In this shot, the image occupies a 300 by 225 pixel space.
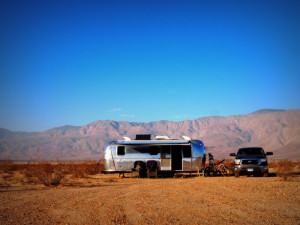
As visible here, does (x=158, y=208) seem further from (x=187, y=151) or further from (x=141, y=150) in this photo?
(x=187, y=151)

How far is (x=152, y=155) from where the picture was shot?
756 inches

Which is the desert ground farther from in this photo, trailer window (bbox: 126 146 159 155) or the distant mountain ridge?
the distant mountain ridge

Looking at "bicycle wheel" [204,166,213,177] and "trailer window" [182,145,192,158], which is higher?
"trailer window" [182,145,192,158]

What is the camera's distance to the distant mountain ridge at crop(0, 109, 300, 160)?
9412 cm

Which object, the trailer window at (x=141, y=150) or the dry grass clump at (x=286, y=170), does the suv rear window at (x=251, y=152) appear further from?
the trailer window at (x=141, y=150)

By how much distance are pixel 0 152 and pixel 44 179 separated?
106 m

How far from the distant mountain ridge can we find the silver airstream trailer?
64.4 metres

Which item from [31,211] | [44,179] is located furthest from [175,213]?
[44,179]

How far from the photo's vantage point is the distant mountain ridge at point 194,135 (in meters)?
94.1

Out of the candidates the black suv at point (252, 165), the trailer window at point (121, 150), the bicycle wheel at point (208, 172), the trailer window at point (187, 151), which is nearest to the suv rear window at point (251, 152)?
the black suv at point (252, 165)

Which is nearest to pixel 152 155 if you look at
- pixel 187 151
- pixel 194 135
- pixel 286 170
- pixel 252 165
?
pixel 187 151

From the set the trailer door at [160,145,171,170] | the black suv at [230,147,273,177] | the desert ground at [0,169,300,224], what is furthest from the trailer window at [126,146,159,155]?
the desert ground at [0,169,300,224]

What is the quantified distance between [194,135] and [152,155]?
9805 centimetres

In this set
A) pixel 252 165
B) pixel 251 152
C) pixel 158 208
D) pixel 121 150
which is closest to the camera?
pixel 158 208
